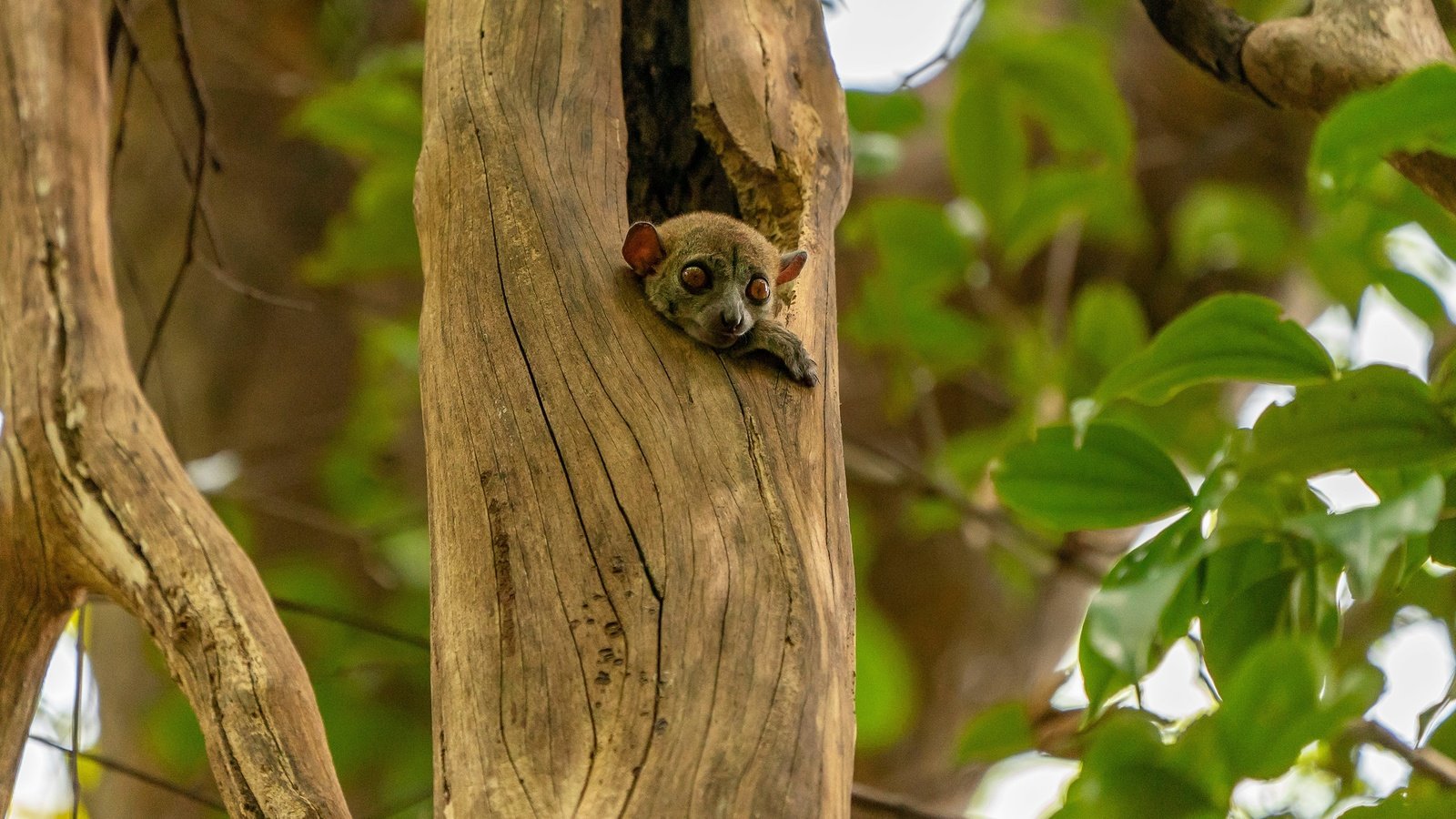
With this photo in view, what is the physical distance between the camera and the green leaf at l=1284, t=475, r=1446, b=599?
1.66 meters

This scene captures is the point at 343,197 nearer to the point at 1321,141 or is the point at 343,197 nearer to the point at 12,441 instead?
the point at 12,441

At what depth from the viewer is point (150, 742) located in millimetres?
5109

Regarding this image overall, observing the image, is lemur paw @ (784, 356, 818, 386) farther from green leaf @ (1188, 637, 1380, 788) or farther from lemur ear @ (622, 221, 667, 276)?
green leaf @ (1188, 637, 1380, 788)

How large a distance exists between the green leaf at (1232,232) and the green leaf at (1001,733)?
297 centimetres

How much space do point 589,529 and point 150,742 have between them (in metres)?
3.72

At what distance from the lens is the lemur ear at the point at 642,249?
107 inches

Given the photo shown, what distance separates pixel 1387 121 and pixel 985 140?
252 centimetres

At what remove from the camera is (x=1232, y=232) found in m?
5.79

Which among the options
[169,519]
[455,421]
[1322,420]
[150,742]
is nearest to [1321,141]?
[1322,420]

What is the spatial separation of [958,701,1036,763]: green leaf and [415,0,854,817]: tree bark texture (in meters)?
1.45

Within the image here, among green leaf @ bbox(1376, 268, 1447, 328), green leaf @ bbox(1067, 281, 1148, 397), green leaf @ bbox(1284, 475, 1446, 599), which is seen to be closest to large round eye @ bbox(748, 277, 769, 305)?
green leaf @ bbox(1284, 475, 1446, 599)

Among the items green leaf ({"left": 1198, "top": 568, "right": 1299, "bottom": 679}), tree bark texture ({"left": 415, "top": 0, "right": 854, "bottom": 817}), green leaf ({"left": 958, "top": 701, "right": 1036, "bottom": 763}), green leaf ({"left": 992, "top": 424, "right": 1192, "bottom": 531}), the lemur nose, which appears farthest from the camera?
green leaf ({"left": 958, "top": 701, "right": 1036, "bottom": 763})

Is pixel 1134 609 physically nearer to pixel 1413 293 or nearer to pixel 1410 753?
pixel 1410 753

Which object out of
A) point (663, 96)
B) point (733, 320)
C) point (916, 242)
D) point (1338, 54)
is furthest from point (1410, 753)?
point (916, 242)
